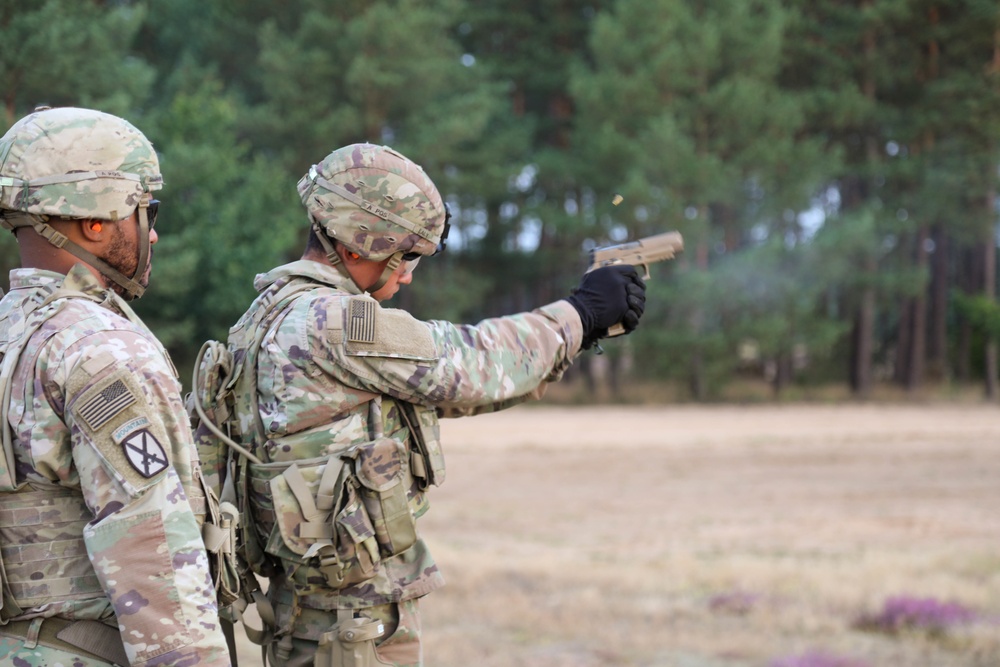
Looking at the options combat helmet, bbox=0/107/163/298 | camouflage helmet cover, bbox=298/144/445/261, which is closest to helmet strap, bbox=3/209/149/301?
combat helmet, bbox=0/107/163/298

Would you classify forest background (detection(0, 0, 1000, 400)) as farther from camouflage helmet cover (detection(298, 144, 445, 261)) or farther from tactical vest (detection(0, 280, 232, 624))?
tactical vest (detection(0, 280, 232, 624))

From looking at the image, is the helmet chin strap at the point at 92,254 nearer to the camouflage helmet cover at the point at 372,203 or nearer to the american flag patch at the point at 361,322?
the american flag patch at the point at 361,322

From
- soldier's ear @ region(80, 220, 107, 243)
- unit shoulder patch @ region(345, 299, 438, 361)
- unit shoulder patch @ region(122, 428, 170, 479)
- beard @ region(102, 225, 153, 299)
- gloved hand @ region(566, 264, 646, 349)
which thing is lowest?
unit shoulder patch @ region(122, 428, 170, 479)

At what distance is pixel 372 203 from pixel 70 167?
96 cm

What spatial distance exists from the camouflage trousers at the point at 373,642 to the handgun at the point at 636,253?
1050 mm

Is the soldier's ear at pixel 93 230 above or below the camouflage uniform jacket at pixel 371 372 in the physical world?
above

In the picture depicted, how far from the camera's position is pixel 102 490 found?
80.6 inches

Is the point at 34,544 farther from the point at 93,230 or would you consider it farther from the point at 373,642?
the point at 373,642

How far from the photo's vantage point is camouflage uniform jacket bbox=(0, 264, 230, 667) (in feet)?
6.67

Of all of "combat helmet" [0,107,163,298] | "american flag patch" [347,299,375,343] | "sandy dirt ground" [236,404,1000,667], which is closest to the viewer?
"combat helmet" [0,107,163,298]

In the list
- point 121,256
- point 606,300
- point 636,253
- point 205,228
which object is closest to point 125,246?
point 121,256

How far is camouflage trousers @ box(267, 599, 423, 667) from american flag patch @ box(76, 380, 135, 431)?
1.21 metres

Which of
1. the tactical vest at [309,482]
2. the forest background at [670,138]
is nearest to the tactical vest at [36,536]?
the tactical vest at [309,482]

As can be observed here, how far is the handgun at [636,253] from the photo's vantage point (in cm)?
342
